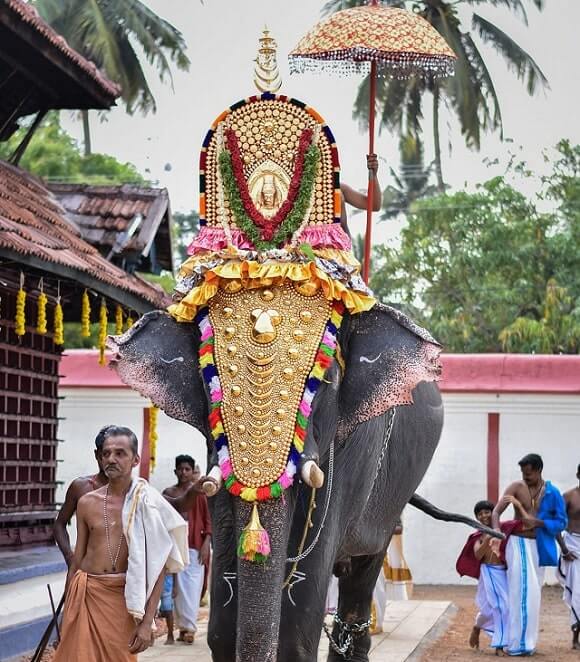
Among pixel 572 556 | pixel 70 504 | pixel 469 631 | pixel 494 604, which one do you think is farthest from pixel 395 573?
pixel 70 504

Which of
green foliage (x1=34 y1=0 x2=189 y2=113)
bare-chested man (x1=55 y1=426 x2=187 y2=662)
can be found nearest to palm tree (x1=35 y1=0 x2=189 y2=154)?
green foliage (x1=34 y1=0 x2=189 y2=113)

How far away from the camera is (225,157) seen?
6566mm

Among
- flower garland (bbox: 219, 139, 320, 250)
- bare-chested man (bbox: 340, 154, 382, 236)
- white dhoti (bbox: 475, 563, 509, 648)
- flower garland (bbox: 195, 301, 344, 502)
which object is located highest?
bare-chested man (bbox: 340, 154, 382, 236)

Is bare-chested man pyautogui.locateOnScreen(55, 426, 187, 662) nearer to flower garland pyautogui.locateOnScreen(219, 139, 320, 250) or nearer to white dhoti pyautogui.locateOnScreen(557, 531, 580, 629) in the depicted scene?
flower garland pyautogui.locateOnScreen(219, 139, 320, 250)

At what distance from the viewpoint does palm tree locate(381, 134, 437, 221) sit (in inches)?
1489

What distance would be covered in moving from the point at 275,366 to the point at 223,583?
36.2 inches

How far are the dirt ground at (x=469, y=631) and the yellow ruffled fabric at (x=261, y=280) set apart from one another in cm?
573

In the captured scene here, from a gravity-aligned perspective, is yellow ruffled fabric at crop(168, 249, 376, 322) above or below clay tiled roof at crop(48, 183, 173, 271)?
below

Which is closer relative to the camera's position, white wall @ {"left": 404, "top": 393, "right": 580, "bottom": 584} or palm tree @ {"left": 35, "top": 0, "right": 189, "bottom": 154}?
white wall @ {"left": 404, "top": 393, "right": 580, "bottom": 584}

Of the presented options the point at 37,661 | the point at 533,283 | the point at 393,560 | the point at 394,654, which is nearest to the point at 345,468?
the point at 37,661

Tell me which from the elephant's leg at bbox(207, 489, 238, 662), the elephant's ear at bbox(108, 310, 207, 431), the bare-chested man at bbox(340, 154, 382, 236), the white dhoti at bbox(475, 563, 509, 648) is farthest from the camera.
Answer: the white dhoti at bbox(475, 563, 509, 648)

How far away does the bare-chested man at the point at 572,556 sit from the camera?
12891mm

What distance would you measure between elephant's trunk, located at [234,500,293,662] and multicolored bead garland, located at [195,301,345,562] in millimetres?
51

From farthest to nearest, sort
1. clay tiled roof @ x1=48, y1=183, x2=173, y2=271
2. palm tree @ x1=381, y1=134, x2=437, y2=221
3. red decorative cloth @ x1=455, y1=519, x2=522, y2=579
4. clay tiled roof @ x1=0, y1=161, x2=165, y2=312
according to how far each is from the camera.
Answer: palm tree @ x1=381, y1=134, x2=437, y2=221, clay tiled roof @ x1=48, y1=183, x2=173, y2=271, red decorative cloth @ x1=455, y1=519, x2=522, y2=579, clay tiled roof @ x1=0, y1=161, x2=165, y2=312
